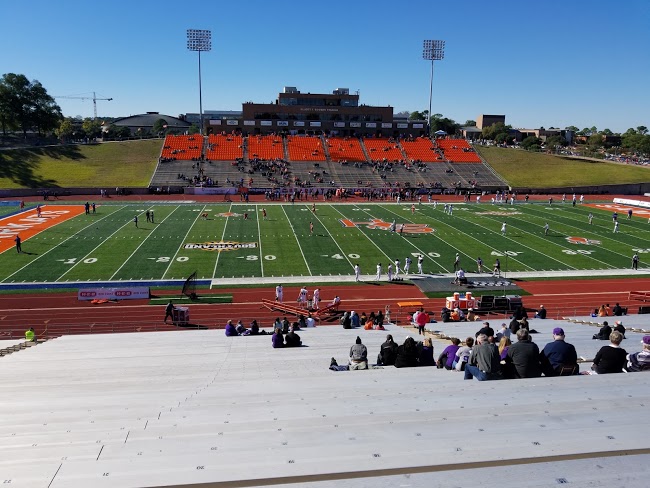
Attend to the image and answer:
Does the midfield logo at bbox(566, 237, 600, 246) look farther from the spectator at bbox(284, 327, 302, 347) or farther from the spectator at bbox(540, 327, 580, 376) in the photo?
the spectator at bbox(540, 327, 580, 376)

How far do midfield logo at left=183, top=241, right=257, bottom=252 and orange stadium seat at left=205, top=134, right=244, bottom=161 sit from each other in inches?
1479

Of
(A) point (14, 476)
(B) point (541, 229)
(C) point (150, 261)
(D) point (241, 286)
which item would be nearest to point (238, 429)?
(A) point (14, 476)

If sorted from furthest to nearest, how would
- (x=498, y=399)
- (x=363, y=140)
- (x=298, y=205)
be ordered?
(x=363, y=140), (x=298, y=205), (x=498, y=399)

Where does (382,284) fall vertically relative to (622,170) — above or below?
below

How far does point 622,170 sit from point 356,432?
78331mm

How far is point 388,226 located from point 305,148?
126 feet

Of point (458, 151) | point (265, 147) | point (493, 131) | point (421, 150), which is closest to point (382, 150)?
point (421, 150)

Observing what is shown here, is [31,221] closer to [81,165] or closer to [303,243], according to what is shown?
[303,243]

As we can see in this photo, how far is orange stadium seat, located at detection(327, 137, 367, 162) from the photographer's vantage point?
7300 centimetres

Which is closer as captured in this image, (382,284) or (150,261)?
(382,284)

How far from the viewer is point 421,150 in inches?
3054

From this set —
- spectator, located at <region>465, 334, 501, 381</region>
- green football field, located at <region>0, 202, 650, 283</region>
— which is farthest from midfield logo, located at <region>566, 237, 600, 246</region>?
spectator, located at <region>465, 334, 501, 381</region>

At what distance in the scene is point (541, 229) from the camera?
1515 inches

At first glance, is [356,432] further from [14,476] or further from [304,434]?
[14,476]
